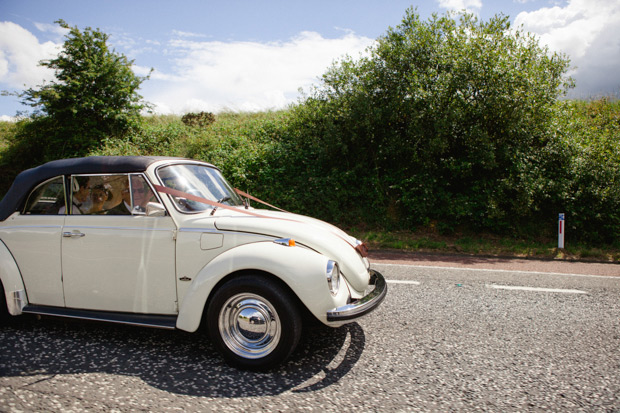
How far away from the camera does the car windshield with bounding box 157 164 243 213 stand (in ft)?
11.6

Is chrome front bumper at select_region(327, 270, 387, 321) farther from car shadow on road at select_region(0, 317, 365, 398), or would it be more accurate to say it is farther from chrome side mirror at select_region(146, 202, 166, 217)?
chrome side mirror at select_region(146, 202, 166, 217)

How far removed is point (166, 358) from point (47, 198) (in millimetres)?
2056

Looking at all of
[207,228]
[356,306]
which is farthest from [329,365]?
[207,228]

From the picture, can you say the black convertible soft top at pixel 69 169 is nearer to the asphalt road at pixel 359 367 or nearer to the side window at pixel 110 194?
the side window at pixel 110 194

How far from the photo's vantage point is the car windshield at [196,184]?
3.52 meters

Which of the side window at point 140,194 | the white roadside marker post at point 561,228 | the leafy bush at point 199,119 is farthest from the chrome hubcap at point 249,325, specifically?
the leafy bush at point 199,119

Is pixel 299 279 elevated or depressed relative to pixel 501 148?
depressed

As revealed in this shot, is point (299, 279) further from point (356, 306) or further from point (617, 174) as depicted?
point (617, 174)

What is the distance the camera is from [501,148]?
35.9 feet

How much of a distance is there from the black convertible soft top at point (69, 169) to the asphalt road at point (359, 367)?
50.4 inches

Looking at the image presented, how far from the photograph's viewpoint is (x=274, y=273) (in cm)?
295

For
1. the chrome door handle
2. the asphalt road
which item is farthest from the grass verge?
the chrome door handle

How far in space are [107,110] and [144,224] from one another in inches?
630

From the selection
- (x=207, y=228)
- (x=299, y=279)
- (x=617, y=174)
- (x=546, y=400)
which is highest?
(x=617, y=174)
